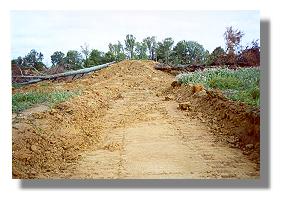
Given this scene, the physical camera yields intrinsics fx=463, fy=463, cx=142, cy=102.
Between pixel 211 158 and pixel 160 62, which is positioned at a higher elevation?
pixel 160 62

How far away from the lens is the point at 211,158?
4.70 meters

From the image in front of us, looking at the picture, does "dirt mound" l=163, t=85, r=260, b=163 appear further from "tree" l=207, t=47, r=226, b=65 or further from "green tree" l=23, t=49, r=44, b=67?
"green tree" l=23, t=49, r=44, b=67

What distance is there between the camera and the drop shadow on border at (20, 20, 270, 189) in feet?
15.1

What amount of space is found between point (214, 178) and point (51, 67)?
2.07 metres

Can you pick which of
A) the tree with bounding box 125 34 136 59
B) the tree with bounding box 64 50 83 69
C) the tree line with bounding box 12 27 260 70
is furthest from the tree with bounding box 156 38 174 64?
the tree with bounding box 64 50 83 69

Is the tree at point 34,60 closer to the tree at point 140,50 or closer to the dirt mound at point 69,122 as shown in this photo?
the dirt mound at point 69,122

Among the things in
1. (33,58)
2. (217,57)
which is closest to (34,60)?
(33,58)

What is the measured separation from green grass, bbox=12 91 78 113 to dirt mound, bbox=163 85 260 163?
3.89 ft

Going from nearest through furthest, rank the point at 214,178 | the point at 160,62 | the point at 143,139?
the point at 214,178 → the point at 143,139 → the point at 160,62

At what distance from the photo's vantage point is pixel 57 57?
4.95 meters

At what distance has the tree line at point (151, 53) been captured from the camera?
16.0 ft

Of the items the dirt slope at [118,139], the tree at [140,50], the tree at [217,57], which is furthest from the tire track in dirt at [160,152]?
the tree at [217,57]

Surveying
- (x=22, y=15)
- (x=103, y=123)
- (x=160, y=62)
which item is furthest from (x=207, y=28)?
(x=22, y=15)
